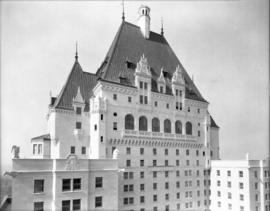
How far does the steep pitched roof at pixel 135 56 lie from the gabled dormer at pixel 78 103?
11.3 ft

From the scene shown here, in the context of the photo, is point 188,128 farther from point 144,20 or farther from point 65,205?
point 65,205

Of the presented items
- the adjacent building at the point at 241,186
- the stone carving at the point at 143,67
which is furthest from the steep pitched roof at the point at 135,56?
the adjacent building at the point at 241,186

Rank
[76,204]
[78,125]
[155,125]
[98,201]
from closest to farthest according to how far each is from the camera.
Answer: [76,204]
[98,201]
[78,125]
[155,125]

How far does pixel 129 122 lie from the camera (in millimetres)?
29516

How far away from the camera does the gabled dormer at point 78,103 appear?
27.5 meters

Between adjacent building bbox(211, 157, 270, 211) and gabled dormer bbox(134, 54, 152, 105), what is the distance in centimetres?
1481

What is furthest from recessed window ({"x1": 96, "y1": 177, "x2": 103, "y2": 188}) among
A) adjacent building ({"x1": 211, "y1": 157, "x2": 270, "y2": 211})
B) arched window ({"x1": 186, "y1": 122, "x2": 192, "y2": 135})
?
adjacent building ({"x1": 211, "y1": 157, "x2": 270, "y2": 211})

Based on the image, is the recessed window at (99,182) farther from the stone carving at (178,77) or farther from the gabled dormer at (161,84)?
the stone carving at (178,77)

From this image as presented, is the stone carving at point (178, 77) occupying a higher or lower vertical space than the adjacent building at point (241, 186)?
higher

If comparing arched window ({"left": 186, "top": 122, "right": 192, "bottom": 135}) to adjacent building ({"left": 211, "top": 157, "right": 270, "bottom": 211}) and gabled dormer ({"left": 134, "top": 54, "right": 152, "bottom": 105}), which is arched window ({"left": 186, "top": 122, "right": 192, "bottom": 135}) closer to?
adjacent building ({"left": 211, "top": 157, "right": 270, "bottom": 211})

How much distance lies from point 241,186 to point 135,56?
22.2 meters

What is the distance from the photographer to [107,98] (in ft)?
91.0

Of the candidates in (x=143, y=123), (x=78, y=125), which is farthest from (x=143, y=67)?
(x=78, y=125)

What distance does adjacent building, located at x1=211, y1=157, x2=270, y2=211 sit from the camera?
32312 mm
